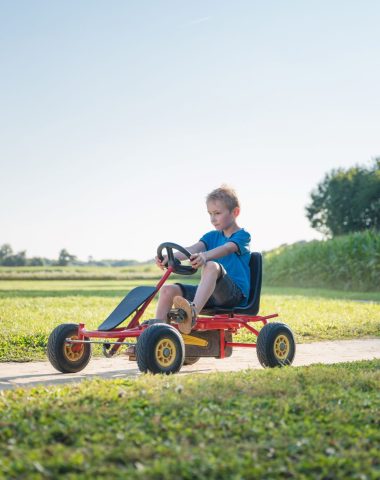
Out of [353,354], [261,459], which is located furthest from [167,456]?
[353,354]

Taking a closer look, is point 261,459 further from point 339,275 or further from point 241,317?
point 339,275

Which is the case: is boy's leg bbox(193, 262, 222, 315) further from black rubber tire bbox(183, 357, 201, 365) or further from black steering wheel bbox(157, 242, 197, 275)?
black rubber tire bbox(183, 357, 201, 365)

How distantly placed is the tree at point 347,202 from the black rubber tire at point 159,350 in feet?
105

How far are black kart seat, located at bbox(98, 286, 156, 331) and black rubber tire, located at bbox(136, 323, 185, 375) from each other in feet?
1.86

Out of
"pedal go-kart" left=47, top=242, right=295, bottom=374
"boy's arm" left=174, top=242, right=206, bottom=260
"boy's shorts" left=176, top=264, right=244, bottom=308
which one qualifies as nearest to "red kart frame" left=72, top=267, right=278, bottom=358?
"pedal go-kart" left=47, top=242, right=295, bottom=374

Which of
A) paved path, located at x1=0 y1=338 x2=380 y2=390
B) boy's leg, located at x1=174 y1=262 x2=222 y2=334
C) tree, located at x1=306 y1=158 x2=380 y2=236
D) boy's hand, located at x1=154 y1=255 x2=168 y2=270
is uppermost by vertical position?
tree, located at x1=306 y1=158 x2=380 y2=236

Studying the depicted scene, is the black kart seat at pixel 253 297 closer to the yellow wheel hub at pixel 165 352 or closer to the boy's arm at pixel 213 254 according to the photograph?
the boy's arm at pixel 213 254

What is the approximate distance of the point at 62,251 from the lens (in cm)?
4253

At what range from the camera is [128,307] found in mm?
6055

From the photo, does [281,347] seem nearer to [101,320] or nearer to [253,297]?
[253,297]

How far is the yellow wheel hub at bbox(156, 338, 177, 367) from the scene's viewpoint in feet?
17.8

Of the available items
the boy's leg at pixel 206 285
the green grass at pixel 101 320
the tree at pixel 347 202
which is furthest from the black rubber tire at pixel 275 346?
the tree at pixel 347 202

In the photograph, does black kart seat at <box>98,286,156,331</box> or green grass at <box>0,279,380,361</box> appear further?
green grass at <box>0,279,380,361</box>

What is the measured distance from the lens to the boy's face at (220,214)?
6.46m
